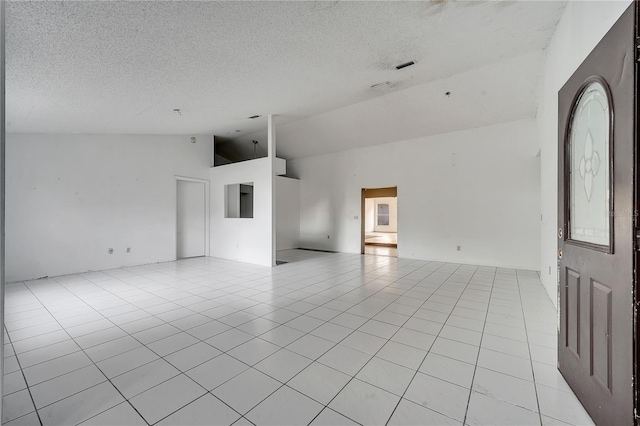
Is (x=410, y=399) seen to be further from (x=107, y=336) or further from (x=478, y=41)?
(x=478, y=41)

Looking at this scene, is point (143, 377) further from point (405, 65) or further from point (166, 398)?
point (405, 65)

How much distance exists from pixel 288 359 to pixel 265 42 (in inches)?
126

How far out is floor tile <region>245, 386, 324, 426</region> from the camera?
1523mm

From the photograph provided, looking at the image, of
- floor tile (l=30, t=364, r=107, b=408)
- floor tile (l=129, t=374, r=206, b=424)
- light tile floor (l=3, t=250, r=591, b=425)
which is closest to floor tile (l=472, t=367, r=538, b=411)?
light tile floor (l=3, t=250, r=591, b=425)

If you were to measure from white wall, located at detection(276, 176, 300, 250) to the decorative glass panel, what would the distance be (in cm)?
750

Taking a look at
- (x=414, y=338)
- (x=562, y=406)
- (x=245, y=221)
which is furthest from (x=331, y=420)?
(x=245, y=221)

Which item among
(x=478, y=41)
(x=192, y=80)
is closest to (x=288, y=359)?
(x=192, y=80)

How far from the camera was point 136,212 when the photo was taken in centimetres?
621

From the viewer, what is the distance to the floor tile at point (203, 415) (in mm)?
1508

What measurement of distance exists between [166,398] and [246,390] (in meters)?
0.50

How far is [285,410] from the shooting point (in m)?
1.61

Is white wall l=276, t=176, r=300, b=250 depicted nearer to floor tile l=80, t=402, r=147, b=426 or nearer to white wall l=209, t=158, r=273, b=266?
white wall l=209, t=158, r=273, b=266

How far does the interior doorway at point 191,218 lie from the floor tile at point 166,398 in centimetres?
597

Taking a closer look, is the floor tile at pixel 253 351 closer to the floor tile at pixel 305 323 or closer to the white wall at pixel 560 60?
the floor tile at pixel 305 323
